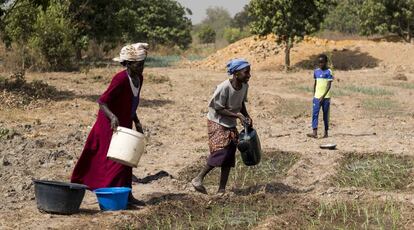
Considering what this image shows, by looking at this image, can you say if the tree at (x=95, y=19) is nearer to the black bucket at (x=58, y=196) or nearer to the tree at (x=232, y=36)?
the black bucket at (x=58, y=196)

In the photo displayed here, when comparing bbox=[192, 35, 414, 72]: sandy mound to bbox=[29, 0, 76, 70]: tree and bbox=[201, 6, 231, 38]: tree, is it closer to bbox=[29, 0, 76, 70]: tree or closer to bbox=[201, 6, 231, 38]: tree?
bbox=[29, 0, 76, 70]: tree

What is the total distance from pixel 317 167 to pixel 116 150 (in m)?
3.26

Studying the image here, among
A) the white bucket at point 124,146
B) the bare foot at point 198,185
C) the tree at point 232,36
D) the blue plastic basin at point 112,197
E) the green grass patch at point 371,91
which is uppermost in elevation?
the tree at point 232,36

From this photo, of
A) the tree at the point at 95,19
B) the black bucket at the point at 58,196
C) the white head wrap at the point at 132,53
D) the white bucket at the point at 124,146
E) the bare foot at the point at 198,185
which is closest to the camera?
the black bucket at the point at 58,196

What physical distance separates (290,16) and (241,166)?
59.5 ft

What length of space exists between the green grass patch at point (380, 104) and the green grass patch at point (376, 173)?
6.71 meters

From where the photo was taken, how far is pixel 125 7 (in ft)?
92.8

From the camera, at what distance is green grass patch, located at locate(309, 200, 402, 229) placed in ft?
16.6

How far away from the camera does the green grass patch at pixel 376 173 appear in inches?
262

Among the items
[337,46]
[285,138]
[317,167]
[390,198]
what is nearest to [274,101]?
[285,138]

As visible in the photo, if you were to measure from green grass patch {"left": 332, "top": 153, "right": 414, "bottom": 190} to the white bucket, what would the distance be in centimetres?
256

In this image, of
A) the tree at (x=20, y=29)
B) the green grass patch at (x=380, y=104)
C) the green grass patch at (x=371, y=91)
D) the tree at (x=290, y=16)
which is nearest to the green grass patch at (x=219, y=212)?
the green grass patch at (x=380, y=104)

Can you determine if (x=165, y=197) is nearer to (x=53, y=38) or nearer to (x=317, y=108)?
(x=317, y=108)

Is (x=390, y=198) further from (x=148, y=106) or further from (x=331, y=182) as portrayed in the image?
(x=148, y=106)
